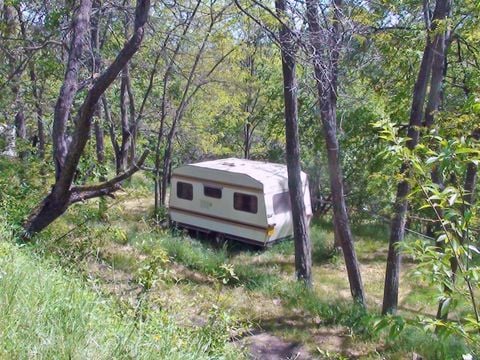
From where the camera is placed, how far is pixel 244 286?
7.88 metres

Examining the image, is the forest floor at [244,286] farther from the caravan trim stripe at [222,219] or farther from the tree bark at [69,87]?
the tree bark at [69,87]

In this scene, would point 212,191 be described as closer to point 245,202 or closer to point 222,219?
point 222,219

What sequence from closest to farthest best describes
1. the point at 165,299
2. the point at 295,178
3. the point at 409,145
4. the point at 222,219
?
the point at 165,299 < the point at 409,145 < the point at 295,178 < the point at 222,219

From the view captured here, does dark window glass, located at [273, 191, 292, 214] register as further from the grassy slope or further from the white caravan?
the grassy slope

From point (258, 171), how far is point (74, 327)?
8982mm

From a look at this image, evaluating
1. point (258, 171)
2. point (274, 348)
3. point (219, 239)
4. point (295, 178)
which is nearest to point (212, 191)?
point (219, 239)

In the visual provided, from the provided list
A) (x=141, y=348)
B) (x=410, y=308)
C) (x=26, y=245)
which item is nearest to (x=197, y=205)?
(x=410, y=308)

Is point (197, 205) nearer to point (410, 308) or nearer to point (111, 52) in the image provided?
point (111, 52)

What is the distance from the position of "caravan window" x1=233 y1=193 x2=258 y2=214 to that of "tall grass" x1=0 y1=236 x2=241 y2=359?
300 inches

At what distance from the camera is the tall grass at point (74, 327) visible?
2.20m

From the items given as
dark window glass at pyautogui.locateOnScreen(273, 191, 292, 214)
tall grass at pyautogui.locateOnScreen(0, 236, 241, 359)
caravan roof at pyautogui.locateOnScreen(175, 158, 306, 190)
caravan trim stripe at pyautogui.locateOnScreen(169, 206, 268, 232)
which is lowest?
caravan trim stripe at pyautogui.locateOnScreen(169, 206, 268, 232)

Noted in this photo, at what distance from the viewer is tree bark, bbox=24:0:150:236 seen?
157 inches

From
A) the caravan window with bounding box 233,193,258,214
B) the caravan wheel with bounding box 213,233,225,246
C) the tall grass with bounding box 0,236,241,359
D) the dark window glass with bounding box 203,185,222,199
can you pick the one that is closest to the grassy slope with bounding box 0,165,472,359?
the tall grass with bounding box 0,236,241,359

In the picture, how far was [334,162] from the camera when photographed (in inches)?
329
